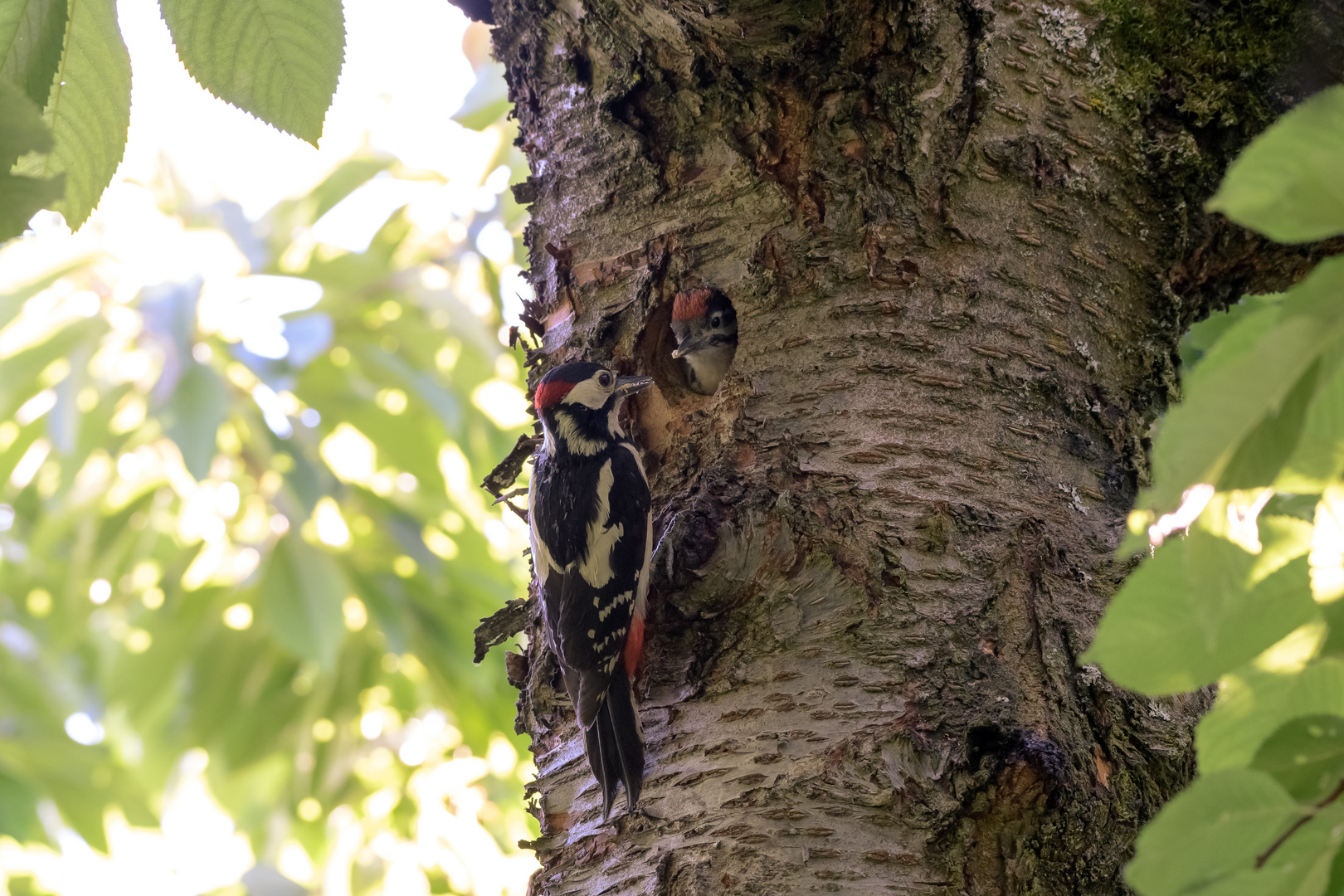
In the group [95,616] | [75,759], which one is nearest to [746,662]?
[75,759]

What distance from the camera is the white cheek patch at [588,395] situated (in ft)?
9.22

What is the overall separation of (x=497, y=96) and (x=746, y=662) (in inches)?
118

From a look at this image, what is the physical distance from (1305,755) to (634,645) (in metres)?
1.68

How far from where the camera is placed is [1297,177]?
800 millimetres

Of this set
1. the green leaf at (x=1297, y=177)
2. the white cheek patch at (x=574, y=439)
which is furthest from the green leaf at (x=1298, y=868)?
the white cheek patch at (x=574, y=439)

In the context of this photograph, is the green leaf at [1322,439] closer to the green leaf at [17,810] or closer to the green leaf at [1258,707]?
the green leaf at [1258,707]

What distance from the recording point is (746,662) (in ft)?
6.85

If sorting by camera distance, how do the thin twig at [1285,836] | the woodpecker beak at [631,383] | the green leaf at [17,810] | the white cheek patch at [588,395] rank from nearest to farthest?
the thin twig at [1285,836], the woodpecker beak at [631,383], the white cheek patch at [588,395], the green leaf at [17,810]

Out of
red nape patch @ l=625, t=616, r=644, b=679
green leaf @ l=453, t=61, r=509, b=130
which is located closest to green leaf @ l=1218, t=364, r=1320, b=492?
red nape patch @ l=625, t=616, r=644, b=679

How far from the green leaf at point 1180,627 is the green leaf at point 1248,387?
169 millimetres

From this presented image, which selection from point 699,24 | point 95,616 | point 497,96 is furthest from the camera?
point 95,616

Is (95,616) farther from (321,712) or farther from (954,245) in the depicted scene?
(954,245)

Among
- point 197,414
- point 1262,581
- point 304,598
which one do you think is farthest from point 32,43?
point 304,598

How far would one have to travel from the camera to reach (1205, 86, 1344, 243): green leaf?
799mm
